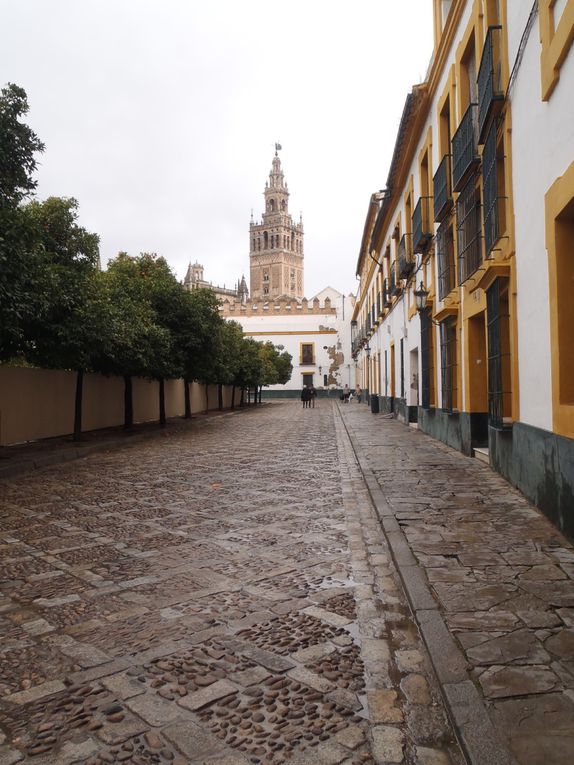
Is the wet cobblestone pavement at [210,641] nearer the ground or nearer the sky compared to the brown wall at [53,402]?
nearer the ground

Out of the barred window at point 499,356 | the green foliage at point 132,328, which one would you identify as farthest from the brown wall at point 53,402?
the barred window at point 499,356

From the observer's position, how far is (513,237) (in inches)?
284

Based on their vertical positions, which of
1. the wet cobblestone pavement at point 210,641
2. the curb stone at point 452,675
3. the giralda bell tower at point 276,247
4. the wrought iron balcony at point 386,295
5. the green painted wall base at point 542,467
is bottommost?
the wet cobblestone pavement at point 210,641

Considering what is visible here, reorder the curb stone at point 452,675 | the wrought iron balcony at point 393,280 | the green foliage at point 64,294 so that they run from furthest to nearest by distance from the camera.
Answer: the wrought iron balcony at point 393,280 → the green foliage at point 64,294 → the curb stone at point 452,675

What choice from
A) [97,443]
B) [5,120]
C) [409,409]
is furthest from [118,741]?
[409,409]

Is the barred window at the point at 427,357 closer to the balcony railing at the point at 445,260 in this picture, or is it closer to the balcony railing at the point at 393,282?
the balcony railing at the point at 445,260

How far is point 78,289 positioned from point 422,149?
26.5ft

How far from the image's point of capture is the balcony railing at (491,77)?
752 cm

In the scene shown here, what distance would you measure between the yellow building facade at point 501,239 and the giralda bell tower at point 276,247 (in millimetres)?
89162

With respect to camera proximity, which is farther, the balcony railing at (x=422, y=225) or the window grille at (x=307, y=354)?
the window grille at (x=307, y=354)

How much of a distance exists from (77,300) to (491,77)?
795 centimetres

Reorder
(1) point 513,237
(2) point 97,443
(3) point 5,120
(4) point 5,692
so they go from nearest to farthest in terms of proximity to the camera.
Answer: (4) point 5,692
(1) point 513,237
(3) point 5,120
(2) point 97,443

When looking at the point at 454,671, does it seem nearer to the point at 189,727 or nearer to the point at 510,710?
the point at 510,710

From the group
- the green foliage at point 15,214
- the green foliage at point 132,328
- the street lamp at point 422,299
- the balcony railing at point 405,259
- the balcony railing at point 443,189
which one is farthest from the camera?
the balcony railing at point 405,259
